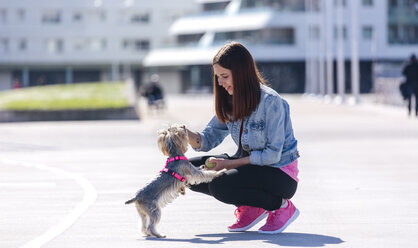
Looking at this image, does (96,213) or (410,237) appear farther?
(96,213)

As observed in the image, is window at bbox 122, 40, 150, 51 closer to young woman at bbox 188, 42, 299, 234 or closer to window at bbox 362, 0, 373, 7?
window at bbox 362, 0, 373, 7

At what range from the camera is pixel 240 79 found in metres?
7.76

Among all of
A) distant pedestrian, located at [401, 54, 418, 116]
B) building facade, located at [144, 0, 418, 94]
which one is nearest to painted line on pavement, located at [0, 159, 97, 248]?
distant pedestrian, located at [401, 54, 418, 116]

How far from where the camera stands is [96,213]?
9.79 meters

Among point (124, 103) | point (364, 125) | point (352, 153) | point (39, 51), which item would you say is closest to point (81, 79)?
point (39, 51)

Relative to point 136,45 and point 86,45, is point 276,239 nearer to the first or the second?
point 86,45

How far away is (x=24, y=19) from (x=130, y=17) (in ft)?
36.8

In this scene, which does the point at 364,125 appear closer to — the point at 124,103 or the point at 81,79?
the point at 124,103

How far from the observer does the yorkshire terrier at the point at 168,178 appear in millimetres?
7418

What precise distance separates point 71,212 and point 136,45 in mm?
100787

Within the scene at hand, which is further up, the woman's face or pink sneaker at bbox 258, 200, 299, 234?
the woman's face

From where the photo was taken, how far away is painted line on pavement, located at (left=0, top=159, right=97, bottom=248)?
792cm

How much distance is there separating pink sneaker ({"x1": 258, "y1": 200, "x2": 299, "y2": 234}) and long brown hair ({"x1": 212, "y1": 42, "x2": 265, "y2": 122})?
81 centimetres

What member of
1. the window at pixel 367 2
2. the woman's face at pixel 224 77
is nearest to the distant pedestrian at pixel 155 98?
the woman's face at pixel 224 77
